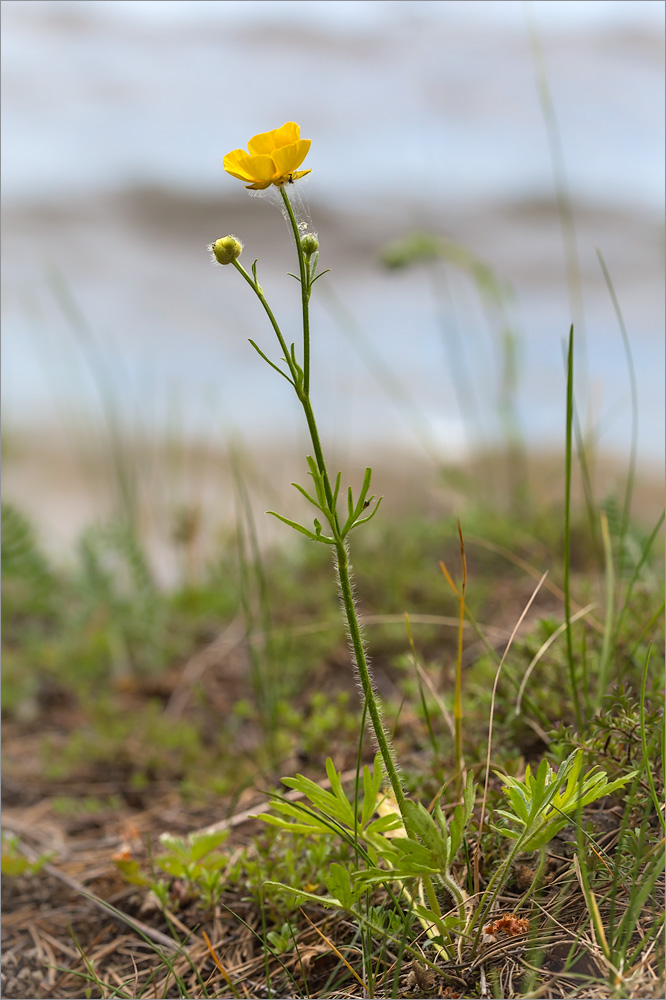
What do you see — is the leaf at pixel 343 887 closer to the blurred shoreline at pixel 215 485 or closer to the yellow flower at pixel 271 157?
the yellow flower at pixel 271 157

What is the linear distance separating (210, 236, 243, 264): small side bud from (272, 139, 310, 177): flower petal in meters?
0.08

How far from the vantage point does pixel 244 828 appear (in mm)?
1333

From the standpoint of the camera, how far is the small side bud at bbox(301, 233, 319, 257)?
0.76 meters

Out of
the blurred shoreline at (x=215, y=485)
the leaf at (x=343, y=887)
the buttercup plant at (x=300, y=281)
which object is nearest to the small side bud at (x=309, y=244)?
the buttercup plant at (x=300, y=281)

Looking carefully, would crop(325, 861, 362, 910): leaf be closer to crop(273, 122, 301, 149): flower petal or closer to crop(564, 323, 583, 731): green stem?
crop(564, 323, 583, 731): green stem

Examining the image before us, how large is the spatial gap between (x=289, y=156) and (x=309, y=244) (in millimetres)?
84

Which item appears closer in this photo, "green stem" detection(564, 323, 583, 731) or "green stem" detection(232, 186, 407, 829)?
"green stem" detection(232, 186, 407, 829)

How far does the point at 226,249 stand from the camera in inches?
29.8

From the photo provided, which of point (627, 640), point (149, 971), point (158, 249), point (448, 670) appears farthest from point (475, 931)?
point (158, 249)

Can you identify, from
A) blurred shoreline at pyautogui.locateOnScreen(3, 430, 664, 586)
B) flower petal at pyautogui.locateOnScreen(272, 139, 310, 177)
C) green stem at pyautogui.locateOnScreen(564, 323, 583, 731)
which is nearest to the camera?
flower petal at pyautogui.locateOnScreen(272, 139, 310, 177)

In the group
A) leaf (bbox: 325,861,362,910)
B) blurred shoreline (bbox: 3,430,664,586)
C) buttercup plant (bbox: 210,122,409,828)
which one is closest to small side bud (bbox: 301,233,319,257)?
buttercup plant (bbox: 210,122,409,828)

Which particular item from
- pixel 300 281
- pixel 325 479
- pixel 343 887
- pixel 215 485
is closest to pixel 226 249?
pixel 300 281

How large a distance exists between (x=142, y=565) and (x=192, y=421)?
2096mm

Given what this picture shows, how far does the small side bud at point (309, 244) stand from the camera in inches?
29.8
